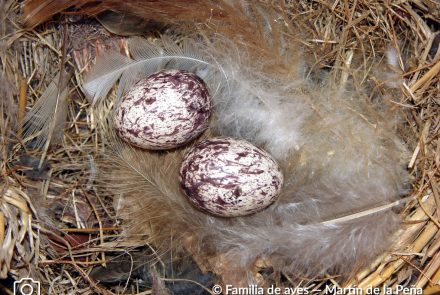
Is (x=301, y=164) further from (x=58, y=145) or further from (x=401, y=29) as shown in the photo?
(x=58, y=145)

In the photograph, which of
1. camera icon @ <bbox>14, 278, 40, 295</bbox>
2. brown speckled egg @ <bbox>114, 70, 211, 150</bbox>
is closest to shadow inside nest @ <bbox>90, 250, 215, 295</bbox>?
camera icon @ <bbox>14, 278, 40, 295</bbox>

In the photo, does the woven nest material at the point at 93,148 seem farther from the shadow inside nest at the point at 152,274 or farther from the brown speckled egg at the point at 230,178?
the brown speckled egg at the point at 230,178

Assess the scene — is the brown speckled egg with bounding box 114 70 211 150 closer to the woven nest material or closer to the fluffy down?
the fluffy down

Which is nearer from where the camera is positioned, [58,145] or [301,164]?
[301,164]

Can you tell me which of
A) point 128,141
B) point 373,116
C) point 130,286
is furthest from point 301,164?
point 130,286

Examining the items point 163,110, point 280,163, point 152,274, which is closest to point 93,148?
point 163,110
